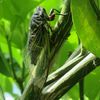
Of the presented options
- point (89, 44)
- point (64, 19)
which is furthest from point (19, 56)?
point (89, 44)

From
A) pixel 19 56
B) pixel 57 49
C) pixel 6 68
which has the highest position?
pixel 57 49

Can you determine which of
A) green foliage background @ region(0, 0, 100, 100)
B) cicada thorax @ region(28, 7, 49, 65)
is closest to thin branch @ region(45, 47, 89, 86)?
green foliage background @ region(0, 0, 100, 100)

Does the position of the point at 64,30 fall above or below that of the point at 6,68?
above

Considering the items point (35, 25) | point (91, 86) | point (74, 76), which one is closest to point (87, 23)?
point (74, 76)

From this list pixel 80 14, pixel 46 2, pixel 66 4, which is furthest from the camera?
pixel 46 2

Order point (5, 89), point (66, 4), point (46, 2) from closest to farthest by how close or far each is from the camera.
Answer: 1. point (66, 4)
2. point (46, 2)
3. point (5, 89)

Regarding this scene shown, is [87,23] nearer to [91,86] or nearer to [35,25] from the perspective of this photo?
[91,86]

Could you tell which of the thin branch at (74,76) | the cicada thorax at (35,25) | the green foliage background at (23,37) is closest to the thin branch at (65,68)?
the thin branch at (74,76)

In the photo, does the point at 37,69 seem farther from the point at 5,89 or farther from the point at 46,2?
the point at 5,89

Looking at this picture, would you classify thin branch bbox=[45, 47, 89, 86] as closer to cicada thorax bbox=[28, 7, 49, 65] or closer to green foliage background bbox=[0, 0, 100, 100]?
green foliage background bbox=[0, 0, 100, 100]
